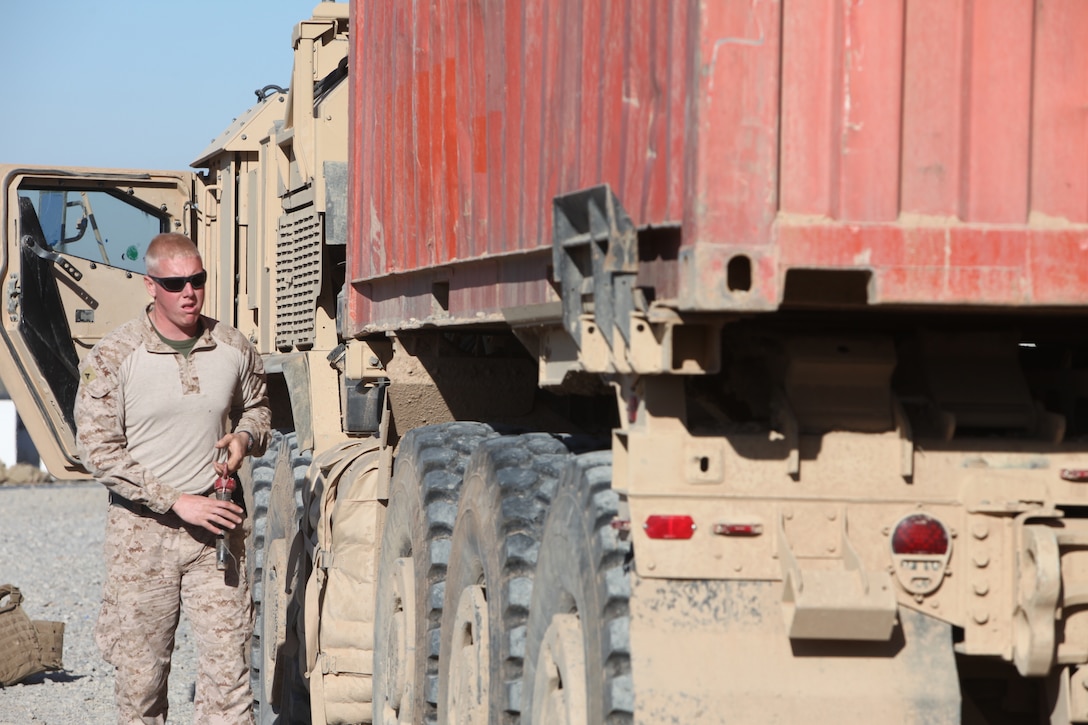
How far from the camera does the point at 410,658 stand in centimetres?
624

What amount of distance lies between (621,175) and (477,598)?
1.82 m

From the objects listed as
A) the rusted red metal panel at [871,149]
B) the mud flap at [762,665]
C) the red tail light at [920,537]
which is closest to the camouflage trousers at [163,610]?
the mud flap at [762,665]

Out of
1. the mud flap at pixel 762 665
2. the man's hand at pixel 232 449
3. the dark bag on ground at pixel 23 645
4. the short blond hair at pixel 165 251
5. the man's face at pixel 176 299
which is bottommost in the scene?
the dark bag on ground at pixel 23 645

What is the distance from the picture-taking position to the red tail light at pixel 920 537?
143 inches

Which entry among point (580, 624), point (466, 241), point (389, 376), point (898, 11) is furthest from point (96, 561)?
point (898, 11)

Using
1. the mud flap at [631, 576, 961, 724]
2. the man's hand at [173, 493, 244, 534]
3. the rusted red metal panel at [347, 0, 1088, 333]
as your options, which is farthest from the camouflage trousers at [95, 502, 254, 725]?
the rusted red metal panel at [347, 0, 1088, 333]

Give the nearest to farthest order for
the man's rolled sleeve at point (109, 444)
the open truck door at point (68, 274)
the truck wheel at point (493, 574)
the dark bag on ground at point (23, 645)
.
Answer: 1. the truck wheel at point (493, 574)
2. the man's rolled sleeve at point (109, 444)
3. the dark bag on ground at point (23, 645)
4. the open truck door at point (68, 274)

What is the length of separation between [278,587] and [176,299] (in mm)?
3063

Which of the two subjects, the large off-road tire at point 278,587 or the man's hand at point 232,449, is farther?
the large off-road tire at point 278,587

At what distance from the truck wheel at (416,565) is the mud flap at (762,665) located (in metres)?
2.21

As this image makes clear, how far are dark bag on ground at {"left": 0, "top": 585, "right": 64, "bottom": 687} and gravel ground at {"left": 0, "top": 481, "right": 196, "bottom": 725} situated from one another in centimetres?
10

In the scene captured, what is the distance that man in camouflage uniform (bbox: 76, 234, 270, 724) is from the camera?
6.20 m

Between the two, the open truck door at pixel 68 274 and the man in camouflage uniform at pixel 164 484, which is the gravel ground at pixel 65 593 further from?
the man in camouflage uniform at pixel 164 484

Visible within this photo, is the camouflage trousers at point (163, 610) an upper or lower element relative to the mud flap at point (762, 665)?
lower
